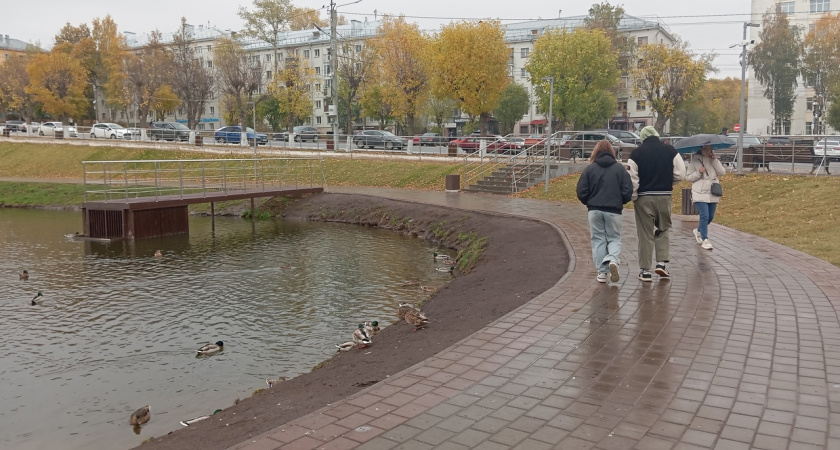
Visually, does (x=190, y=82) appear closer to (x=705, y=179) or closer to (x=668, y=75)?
(x=668, y=75)

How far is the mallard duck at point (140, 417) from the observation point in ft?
22.3

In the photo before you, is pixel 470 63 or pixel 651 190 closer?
pixel 651 190

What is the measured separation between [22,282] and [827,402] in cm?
1454

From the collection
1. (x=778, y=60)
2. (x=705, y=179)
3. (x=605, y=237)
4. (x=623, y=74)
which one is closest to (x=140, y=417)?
(x=605, y=237)

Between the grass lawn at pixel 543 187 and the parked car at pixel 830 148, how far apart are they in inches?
90.3

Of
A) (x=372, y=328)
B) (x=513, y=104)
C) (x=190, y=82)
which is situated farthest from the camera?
(x=513, y=104)

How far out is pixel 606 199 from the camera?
8.64 meters

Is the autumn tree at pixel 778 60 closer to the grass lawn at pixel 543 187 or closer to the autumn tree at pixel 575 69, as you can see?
the autumn tree at pixel 575 69

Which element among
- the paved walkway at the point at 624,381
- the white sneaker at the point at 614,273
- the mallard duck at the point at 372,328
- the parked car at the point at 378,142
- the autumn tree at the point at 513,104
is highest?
the autumn tree at the point at 513,104

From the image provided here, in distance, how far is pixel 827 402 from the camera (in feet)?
15.7

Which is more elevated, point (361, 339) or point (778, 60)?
point (778, 60)

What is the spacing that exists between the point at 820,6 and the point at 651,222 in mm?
68799

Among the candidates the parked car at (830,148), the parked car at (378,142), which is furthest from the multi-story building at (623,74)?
the parked car at (830,148)

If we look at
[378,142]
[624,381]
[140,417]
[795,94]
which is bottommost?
[140,417]
